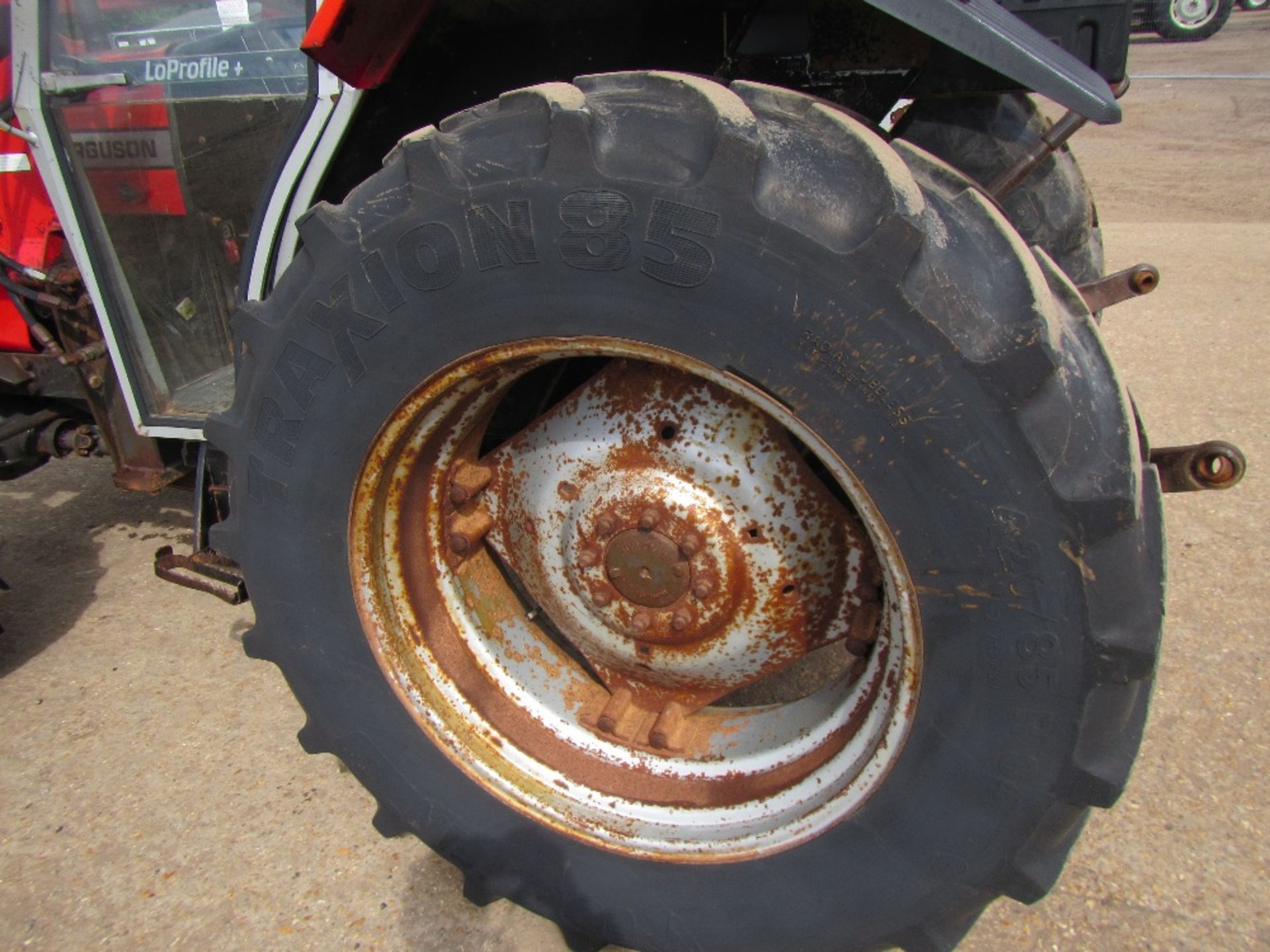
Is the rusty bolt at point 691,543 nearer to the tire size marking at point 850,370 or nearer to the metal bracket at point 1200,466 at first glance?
the tire size marking at point 850,370

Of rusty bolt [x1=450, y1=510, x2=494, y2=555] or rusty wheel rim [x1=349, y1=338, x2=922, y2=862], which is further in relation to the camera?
rusty bolt [x1=450, y1=510, x2=494, y2=555]

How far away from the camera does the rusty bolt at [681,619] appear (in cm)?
154

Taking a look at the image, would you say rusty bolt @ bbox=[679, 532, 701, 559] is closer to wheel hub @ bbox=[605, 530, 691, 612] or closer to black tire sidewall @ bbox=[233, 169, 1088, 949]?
wheel hub @ bbox=[605, 530, 691, 612]

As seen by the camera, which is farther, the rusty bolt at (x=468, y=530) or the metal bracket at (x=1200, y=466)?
the rusty bolt at (x=468, y=530)

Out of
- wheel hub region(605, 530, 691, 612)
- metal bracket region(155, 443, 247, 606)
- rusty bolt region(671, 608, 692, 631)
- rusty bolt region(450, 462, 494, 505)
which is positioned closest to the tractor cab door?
metal bracket region(155, 443, 247, 606)

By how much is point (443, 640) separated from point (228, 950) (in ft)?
2.33

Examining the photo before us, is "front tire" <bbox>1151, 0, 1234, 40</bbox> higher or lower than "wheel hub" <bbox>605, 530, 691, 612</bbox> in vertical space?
lower

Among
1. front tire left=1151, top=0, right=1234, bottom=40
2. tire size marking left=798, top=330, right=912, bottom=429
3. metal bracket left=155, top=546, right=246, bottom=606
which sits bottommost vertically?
front tire left=1151, top=0, right=1234, bottom=40

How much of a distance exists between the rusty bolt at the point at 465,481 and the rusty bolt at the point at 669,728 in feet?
1.72

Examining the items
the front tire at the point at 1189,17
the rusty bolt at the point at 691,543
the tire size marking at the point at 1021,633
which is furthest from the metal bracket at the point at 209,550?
the front tire at the point at 1189,17

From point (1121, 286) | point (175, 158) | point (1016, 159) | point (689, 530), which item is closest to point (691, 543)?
point (689, 530)

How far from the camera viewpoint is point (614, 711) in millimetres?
1730

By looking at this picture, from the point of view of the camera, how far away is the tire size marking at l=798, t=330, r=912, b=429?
115cm

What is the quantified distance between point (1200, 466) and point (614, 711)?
1.01m
